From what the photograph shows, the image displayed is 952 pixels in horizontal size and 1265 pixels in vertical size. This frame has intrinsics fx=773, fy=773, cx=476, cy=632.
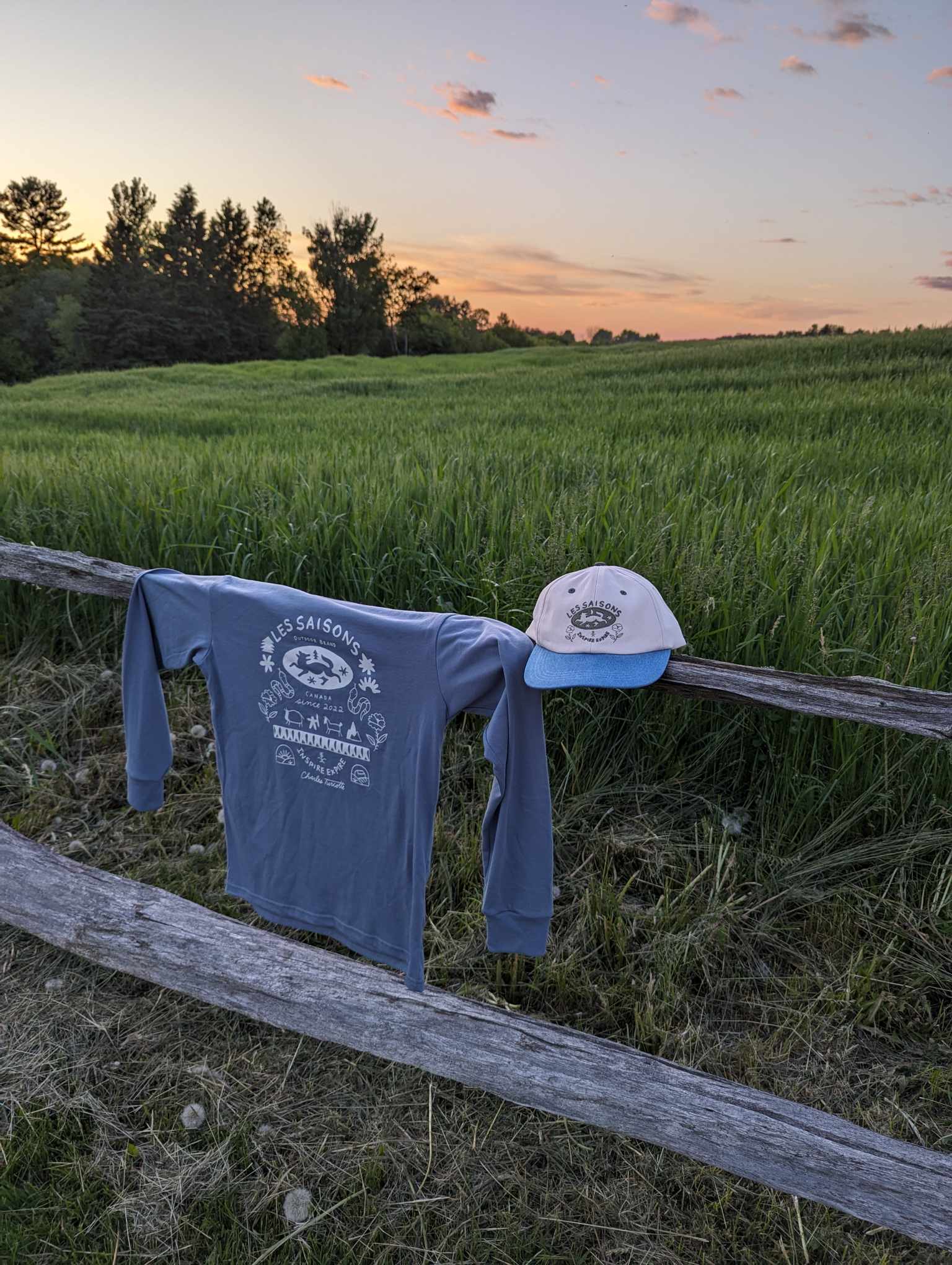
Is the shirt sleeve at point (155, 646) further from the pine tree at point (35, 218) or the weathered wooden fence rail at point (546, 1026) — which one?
the pine tree at point (35, 218)

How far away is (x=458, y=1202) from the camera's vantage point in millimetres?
2068

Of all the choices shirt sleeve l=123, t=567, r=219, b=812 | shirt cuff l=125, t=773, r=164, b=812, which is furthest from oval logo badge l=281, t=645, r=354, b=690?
shirt cuff l=125, t=773, r=164, b=812

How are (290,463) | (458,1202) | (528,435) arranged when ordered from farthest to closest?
(528,435), (290,463), (458,1202)

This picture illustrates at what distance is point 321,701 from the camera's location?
6.61ft

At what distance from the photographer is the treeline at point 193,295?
5016 centimetres

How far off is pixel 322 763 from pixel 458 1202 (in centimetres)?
123

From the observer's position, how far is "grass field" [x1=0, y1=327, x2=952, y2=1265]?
2.06 meters

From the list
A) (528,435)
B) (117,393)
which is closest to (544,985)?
(528,435)

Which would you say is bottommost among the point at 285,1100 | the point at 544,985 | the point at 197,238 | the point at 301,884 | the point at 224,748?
the point at 285,1100

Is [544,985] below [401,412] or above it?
below

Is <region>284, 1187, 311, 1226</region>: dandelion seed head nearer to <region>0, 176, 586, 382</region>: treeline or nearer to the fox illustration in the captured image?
the fox illustration

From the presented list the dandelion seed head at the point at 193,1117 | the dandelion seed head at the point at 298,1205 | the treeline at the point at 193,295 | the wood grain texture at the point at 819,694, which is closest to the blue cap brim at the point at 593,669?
the wood grain texture at the point at 819,694

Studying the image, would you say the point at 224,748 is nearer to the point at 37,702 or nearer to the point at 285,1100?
the point at 285,1100

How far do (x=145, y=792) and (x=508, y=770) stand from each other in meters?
1.22
